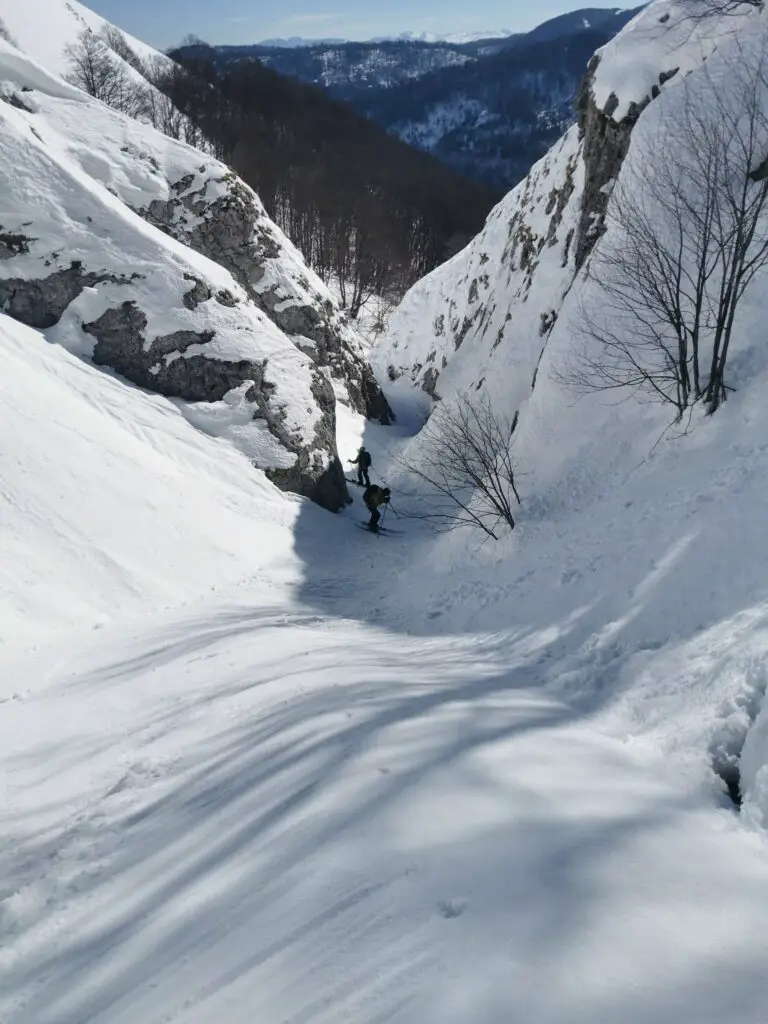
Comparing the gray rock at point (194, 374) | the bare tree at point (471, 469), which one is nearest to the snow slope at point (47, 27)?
the gray rock at point (194, 374)

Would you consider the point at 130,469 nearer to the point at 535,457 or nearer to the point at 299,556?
the point at 299,556

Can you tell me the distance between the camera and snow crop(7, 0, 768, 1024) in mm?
2652

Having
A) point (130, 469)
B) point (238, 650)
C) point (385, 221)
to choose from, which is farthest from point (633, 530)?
point (385, 221)

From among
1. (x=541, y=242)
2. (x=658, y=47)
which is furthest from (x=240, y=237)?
(x=658, y=47)

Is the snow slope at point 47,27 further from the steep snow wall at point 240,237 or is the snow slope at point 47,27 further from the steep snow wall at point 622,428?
the steep snow wall at point 622,428

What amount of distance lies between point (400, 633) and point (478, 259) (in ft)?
77.4

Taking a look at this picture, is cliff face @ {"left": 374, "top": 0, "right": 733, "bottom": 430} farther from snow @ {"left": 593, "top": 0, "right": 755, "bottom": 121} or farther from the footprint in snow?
the footprint in snow

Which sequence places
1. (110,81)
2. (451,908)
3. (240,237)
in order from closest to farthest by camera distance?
(451,908), (240,237), (110,81)

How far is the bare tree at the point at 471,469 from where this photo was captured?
1317 cm

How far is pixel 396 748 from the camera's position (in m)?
4.43

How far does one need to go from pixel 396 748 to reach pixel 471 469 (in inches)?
390

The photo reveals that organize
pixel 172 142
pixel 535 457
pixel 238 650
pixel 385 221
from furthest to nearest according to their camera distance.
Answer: pixel 385 221
pixel 172 142
pixel 535 457
pixel 238 650

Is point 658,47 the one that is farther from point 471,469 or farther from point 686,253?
point 471,469

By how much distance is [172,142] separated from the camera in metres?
23.7
